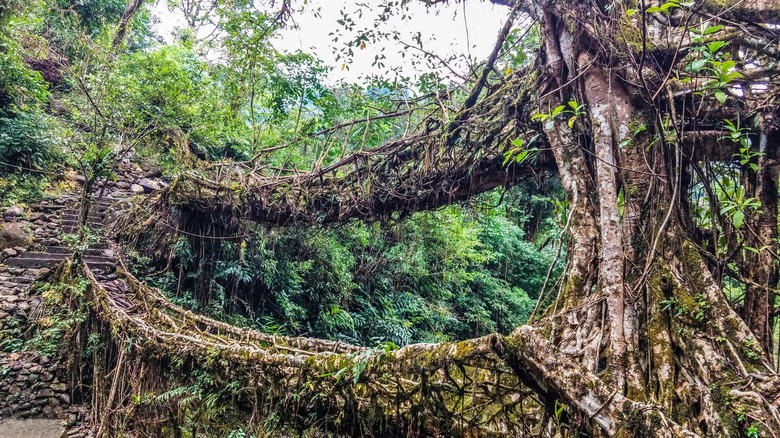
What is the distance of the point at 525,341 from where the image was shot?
1.42 m

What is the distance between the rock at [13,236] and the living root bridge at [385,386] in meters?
4.67

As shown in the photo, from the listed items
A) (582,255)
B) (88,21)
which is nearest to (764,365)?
(582,255)

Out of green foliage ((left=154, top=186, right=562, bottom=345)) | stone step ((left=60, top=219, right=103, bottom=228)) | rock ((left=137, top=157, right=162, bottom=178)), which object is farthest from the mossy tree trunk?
rock ((left=137, top=157, right=162, bottom=178))

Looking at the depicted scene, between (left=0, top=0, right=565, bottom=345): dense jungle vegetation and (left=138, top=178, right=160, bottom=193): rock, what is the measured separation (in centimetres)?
61

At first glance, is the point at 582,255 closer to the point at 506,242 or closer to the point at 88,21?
the point at 506,242

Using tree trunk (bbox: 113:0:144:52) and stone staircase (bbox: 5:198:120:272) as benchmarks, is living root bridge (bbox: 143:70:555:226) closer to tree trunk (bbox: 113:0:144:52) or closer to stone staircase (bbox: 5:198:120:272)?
stone staircase (bbox: 5:198:120:272)

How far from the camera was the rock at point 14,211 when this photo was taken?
21.4ft

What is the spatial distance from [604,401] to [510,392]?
1.49ft

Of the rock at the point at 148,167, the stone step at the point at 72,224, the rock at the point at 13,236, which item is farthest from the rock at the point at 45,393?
the rock at the point at 148,167

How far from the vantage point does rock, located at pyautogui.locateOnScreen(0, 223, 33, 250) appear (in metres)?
6.06

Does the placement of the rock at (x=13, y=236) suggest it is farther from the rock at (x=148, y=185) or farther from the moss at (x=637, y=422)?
the moss at (x=637, y=422)

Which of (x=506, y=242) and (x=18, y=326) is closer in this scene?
(x=18, y=326)

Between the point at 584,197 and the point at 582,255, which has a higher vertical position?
the point at 584,197

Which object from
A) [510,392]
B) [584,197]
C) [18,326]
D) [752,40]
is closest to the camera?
[510,392]
